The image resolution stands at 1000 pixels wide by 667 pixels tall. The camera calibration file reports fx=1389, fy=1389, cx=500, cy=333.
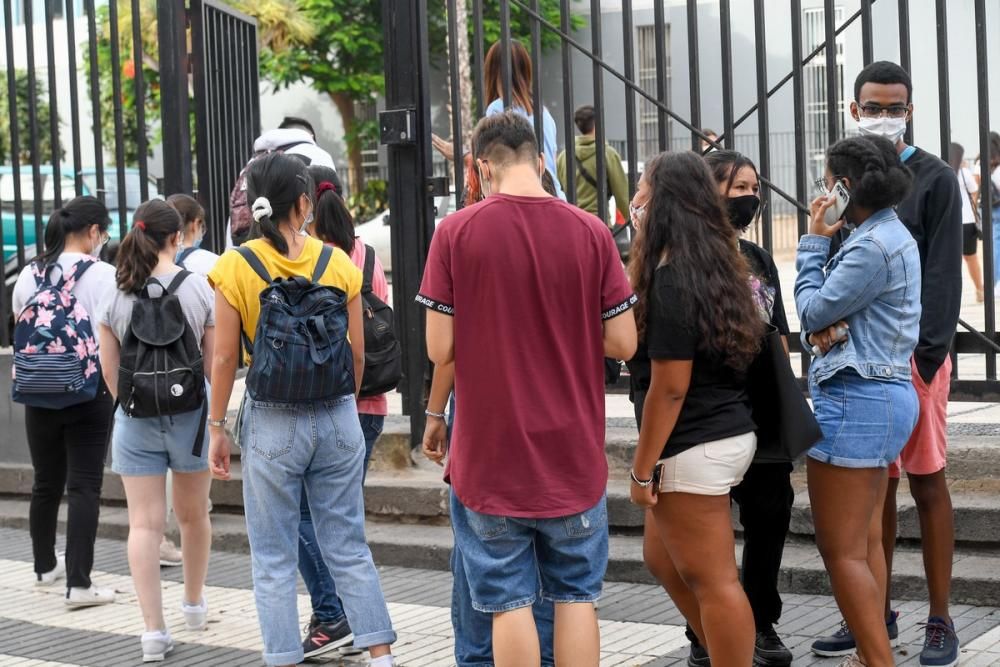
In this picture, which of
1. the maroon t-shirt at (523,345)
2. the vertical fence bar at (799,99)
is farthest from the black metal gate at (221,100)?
the maroon t-shirt at (523,345)

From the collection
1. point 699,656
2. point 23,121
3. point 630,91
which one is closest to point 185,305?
point 630,91

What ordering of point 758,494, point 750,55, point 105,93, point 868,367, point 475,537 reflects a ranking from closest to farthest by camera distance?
point 475,537
point 868,367
point 758,494
point 750,55
point 105,93

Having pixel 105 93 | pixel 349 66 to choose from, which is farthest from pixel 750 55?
pixel 105 93

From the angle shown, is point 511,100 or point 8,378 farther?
point 8,378

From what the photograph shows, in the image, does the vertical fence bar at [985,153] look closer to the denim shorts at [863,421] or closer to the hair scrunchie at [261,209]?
the denim shorts at [863,421]

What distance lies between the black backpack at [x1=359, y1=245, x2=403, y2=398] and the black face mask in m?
1.50

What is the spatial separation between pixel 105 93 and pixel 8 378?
84.3 feet

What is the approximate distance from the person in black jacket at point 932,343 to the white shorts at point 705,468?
3.13ft

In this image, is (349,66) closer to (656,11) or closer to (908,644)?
(656,11)

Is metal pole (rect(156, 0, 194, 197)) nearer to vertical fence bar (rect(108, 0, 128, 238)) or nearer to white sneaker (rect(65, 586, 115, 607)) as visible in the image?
vertical fence bar (rect(108, 0, 128, 238))

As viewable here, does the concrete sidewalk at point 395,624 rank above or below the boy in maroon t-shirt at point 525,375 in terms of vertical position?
below

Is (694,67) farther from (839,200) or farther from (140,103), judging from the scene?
(140,103)

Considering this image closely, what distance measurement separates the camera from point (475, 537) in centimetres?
400

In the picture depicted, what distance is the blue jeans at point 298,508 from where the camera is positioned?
468cm
